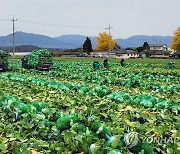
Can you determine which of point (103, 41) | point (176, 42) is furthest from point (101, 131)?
point (103, 41)

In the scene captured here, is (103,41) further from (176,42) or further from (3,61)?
(3,61)

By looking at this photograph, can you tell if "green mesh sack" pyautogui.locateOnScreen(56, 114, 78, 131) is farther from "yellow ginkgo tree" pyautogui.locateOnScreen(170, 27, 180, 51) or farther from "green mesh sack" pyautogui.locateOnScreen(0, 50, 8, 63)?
"yellow ginkgo tree" pyautogui.locateOnScreen(170, 27, 180, 51)

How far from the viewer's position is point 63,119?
436cm

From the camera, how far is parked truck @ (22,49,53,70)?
97.5ft

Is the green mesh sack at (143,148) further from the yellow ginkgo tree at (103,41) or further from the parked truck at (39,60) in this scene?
the yellow ginkgo tree at (103,41)

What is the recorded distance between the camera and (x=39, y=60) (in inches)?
1176

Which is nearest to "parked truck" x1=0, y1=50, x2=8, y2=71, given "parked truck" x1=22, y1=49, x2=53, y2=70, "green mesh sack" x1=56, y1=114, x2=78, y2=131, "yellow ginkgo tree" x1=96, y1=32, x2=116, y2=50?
"parked truck" x1=22, y1=49, x2=53, y2=70

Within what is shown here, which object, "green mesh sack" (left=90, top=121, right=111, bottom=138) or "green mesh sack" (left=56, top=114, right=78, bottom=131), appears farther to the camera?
"green mesh sack" (left=56, top=114, right=78, bottom=131)

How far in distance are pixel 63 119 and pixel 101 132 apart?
682 millimetres

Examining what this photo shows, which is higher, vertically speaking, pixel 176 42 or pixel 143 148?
pixel 176 42

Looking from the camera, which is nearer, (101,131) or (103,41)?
(101,131)

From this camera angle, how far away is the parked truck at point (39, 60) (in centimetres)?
2970

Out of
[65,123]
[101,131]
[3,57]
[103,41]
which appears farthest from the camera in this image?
[103,41]

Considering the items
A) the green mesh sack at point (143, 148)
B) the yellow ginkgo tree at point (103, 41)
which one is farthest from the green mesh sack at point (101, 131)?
the yellow ginkgo tree at point (103, 41)
